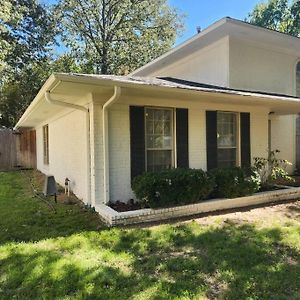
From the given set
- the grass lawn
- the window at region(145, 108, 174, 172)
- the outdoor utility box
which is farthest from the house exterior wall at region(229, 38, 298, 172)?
the outdoor utility box

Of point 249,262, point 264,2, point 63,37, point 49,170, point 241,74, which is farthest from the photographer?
point 264,2

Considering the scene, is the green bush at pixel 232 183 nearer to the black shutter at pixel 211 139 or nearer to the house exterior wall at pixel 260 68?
the black shutter at pixel 211 139

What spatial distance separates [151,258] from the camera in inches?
158

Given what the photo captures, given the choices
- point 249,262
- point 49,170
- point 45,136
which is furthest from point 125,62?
point 249,262

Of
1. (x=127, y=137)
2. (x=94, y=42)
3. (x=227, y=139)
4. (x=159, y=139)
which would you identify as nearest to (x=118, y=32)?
(x=94, y=42)

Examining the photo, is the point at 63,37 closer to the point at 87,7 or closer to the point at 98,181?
the point at 87,7

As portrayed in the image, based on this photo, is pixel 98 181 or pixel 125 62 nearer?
pixel 98 181

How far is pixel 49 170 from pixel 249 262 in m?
10.4

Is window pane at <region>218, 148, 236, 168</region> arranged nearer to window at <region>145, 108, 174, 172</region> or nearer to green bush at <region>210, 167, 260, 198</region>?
green bush at <region>210, 167, 260, 198</region>

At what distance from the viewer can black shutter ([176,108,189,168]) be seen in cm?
728

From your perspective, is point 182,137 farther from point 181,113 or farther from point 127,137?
point 127,137

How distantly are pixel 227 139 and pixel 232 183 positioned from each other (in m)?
1.73

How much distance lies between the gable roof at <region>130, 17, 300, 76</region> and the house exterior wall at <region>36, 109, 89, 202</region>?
15.1 feet

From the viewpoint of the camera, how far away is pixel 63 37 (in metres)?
24.5
